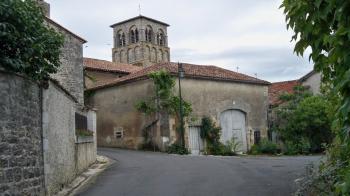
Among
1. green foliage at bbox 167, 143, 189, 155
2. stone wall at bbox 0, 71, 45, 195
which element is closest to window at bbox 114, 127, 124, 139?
green foliage at bbox 167, 143, 189, 155

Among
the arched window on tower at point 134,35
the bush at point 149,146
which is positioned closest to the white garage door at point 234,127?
the bush at point 149,146

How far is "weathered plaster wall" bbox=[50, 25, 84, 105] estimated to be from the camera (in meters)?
25.4

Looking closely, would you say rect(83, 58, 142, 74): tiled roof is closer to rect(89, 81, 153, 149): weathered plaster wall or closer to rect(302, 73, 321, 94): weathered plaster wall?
rect(89, 81, 153, 149): weathered plaster wall

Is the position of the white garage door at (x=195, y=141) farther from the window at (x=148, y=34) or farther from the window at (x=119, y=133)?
the window at (x=148, y=34)

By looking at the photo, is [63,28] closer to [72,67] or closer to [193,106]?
[72,67]

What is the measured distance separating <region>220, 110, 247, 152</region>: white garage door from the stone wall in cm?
2285

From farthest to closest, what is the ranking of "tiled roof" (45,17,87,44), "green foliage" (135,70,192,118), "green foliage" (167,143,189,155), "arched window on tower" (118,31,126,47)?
"arched window on tower" (118,31,126,47), "green foliage" (135,70,192,118), "green foliage" (167,143,189,155), "tiled roof" (45,17,87,44)

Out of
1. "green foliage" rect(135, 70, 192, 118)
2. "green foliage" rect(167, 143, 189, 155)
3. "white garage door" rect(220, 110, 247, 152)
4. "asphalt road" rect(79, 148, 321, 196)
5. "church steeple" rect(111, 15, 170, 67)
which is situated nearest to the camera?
"asphalt road" rect(79, 148, 321, 196)

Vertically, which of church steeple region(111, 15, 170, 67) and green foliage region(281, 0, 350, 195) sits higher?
church steeple region(111, 15, 170, 67)

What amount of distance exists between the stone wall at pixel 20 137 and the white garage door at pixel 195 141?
20.2m

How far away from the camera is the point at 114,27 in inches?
2945

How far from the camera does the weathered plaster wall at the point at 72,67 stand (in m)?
25.4

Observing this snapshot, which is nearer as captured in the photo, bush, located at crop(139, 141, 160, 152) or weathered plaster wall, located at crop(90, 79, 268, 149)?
bush, located at crop(139, 141, 160, 152)

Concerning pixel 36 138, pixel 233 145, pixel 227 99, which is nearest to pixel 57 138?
pixel 36 138
